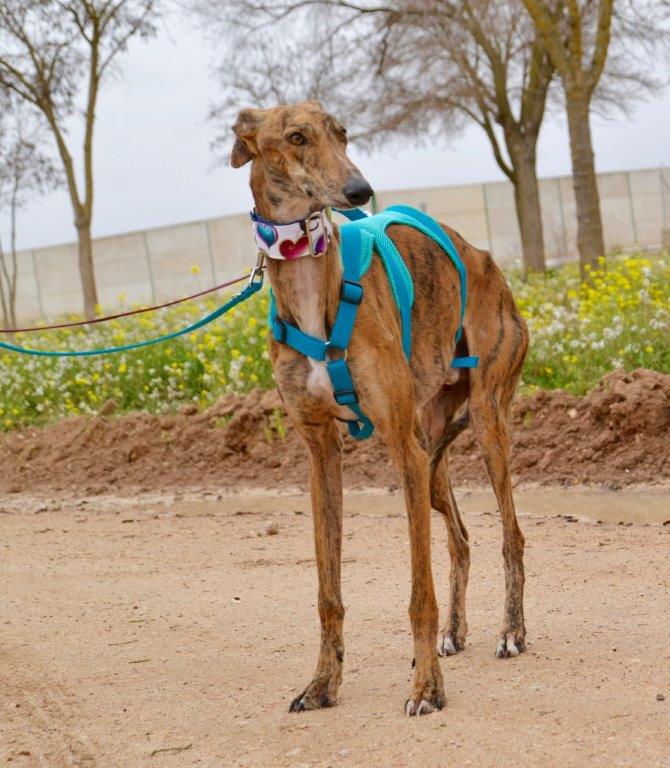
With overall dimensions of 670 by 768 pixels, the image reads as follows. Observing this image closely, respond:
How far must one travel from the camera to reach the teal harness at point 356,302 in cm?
445

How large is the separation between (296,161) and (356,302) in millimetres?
577

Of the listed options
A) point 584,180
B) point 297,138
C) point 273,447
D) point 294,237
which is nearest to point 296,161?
point 297,138

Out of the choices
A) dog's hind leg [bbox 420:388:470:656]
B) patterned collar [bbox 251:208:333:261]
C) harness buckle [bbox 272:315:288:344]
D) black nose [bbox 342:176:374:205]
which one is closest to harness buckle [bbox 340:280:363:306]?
patterned collar [bbox 251:208:333:261]

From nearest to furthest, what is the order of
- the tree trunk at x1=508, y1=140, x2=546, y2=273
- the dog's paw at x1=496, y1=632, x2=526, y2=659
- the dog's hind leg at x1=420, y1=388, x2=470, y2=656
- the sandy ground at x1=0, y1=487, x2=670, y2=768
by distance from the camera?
the sandy ground at x1=0, y1=487, x2=670, y2=768 → the dog's paw at x1=496, y1=632, x2=526, y2=659 → the dog's hind leg at x1=420, y1=388, x2=470, y2=656 → the tree trunk at x1=508, y1=140, x2=546, y2=273

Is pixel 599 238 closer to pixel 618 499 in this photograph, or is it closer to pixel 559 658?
pixel 618 499

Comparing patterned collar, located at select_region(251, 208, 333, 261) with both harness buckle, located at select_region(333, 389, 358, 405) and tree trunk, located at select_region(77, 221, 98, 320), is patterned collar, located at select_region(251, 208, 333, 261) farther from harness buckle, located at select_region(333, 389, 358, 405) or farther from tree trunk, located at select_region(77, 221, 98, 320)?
tree trunk, located at select_region(77, 221, 98, 320)

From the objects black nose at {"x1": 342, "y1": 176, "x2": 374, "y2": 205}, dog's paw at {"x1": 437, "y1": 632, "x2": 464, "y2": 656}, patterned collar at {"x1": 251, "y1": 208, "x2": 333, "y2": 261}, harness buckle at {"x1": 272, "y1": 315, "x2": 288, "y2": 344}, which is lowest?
dog's paw at {"x1": 437, "y1": 632, "x2": 464, "y2": 656}

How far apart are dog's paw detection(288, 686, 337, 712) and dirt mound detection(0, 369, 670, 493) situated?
4681mm

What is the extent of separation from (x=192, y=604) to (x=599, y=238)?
10.9 metres

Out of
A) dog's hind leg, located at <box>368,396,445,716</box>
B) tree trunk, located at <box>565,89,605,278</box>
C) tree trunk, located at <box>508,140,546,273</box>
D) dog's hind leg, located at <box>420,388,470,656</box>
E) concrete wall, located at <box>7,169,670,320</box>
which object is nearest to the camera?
dog's hind leg, located at <box>368,396,445,716</box>

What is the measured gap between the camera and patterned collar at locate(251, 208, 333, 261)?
4.45 meters

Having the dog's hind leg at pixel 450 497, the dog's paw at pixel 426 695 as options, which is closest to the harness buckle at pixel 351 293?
the dog's hind leg at pixel 450 497

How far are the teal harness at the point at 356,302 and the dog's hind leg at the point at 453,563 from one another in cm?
54

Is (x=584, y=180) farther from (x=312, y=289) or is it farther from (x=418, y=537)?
(x=418, y=537)
